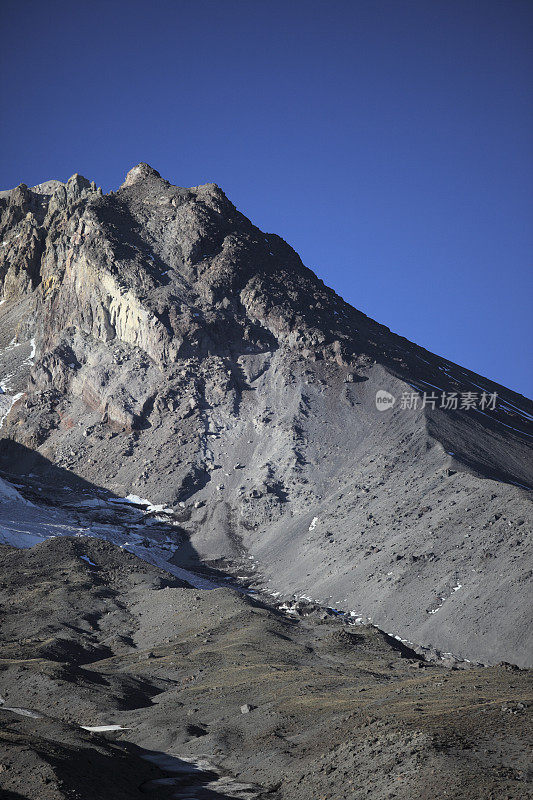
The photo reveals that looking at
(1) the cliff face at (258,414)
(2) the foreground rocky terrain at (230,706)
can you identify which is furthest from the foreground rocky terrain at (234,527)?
(1) the cliff face at (258,414)

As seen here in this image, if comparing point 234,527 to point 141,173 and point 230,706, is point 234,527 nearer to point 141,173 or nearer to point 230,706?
point 230,706

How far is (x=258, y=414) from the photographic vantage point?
10738cm

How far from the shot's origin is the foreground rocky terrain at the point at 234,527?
89.0ft

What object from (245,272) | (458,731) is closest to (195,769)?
(458,731)

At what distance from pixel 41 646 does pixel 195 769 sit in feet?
80.0

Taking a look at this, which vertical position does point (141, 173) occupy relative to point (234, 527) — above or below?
above
